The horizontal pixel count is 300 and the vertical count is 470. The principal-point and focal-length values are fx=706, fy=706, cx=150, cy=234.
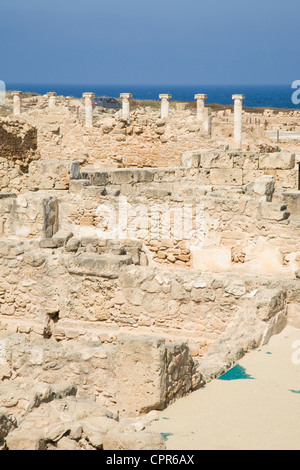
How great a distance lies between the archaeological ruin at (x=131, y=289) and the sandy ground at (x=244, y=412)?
0.17m

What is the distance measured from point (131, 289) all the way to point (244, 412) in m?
2.94

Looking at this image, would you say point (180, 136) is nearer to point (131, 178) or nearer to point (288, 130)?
point (131, 178)

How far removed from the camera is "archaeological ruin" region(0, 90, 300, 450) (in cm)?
500

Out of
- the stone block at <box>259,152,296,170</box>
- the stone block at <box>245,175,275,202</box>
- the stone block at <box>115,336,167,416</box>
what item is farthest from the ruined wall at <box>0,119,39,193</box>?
the stone block at <box>115,336,167,416</box>

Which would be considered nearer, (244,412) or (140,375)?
(244,412)

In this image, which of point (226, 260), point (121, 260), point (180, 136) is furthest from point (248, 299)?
point (180, 136)

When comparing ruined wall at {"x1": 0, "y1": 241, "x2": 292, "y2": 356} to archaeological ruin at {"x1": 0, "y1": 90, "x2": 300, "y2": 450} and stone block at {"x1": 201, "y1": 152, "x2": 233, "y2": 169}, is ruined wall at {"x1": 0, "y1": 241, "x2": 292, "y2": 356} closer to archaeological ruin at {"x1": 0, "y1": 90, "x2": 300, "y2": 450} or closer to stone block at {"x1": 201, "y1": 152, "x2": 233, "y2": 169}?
archaeological ruin at {"x1": 0, "y1": 90, "x2": 300, "y2": 450}

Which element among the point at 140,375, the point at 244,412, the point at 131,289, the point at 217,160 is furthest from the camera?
the point at 217,160

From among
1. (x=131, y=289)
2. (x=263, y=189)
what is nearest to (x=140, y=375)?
(x=131, y=289)

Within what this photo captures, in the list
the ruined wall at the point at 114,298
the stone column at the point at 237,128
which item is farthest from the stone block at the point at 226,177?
the stone column at the point at 237,128

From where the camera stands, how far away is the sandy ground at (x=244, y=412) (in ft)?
15.0

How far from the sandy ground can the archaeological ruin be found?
17 centimetres

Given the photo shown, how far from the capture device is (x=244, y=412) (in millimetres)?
5078

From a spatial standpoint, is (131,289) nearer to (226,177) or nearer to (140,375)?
(140,375)
